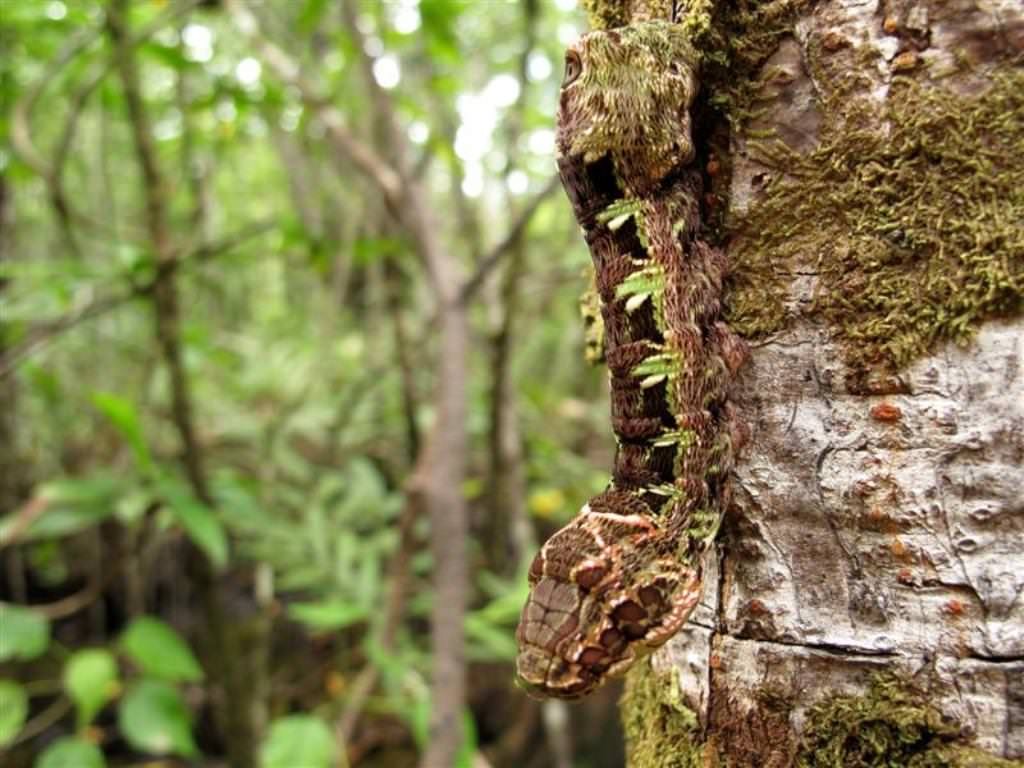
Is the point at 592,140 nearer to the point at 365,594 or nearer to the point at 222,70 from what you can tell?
the point at 365,594

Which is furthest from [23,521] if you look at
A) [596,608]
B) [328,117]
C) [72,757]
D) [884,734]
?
[884,734]

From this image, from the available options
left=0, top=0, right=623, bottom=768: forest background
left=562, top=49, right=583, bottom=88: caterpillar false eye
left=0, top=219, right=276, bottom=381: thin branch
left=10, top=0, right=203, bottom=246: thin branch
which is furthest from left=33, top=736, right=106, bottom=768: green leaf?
left=562, top=49, right=583, bottom=88: caterpillar false eye

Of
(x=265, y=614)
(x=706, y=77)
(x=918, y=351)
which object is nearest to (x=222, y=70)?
(x=265, y=614)

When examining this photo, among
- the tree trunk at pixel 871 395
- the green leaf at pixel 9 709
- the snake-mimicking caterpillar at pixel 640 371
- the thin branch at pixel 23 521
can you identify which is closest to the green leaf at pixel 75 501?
the thin branch at pixel 23 521

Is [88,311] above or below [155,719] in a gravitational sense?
above

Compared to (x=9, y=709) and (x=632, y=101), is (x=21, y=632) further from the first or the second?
(x=632, y=101)

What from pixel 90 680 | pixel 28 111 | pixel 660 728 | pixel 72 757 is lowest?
pixel 72 757

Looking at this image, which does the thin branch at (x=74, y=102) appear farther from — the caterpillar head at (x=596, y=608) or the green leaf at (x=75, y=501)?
the caterpillar head at (x=596, y=608)
